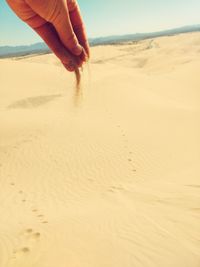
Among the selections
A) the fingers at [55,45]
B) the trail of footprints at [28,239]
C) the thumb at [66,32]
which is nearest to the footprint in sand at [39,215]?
the trail of footprints at [28,239]

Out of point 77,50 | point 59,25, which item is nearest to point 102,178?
point 77,50

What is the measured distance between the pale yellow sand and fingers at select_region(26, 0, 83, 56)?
56cm

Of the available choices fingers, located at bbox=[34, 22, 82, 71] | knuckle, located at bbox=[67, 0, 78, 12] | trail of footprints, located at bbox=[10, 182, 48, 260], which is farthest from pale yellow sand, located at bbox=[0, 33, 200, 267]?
knuckle, located at bbox=[67, 0, 78, 12]

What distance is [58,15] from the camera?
1.47 m

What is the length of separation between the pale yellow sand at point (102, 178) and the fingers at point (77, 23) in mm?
422

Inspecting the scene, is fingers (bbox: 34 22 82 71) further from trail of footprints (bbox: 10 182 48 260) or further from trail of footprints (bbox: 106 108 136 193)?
trail of footprints (bbox: 106 108 136 193)

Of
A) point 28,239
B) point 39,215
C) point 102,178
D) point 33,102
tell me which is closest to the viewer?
point 28,239

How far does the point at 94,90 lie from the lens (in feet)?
50.4

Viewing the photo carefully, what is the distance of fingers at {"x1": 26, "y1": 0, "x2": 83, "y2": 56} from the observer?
1.36m

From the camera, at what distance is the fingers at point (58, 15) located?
1.36m

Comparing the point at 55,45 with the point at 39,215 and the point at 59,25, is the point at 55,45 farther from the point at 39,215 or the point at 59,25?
the point at 39,215

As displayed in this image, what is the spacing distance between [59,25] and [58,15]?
0.09 m

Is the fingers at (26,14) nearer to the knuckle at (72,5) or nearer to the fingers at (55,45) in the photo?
the fingers at (55,45)

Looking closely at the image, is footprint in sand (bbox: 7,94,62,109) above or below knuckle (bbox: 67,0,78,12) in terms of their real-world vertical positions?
below
